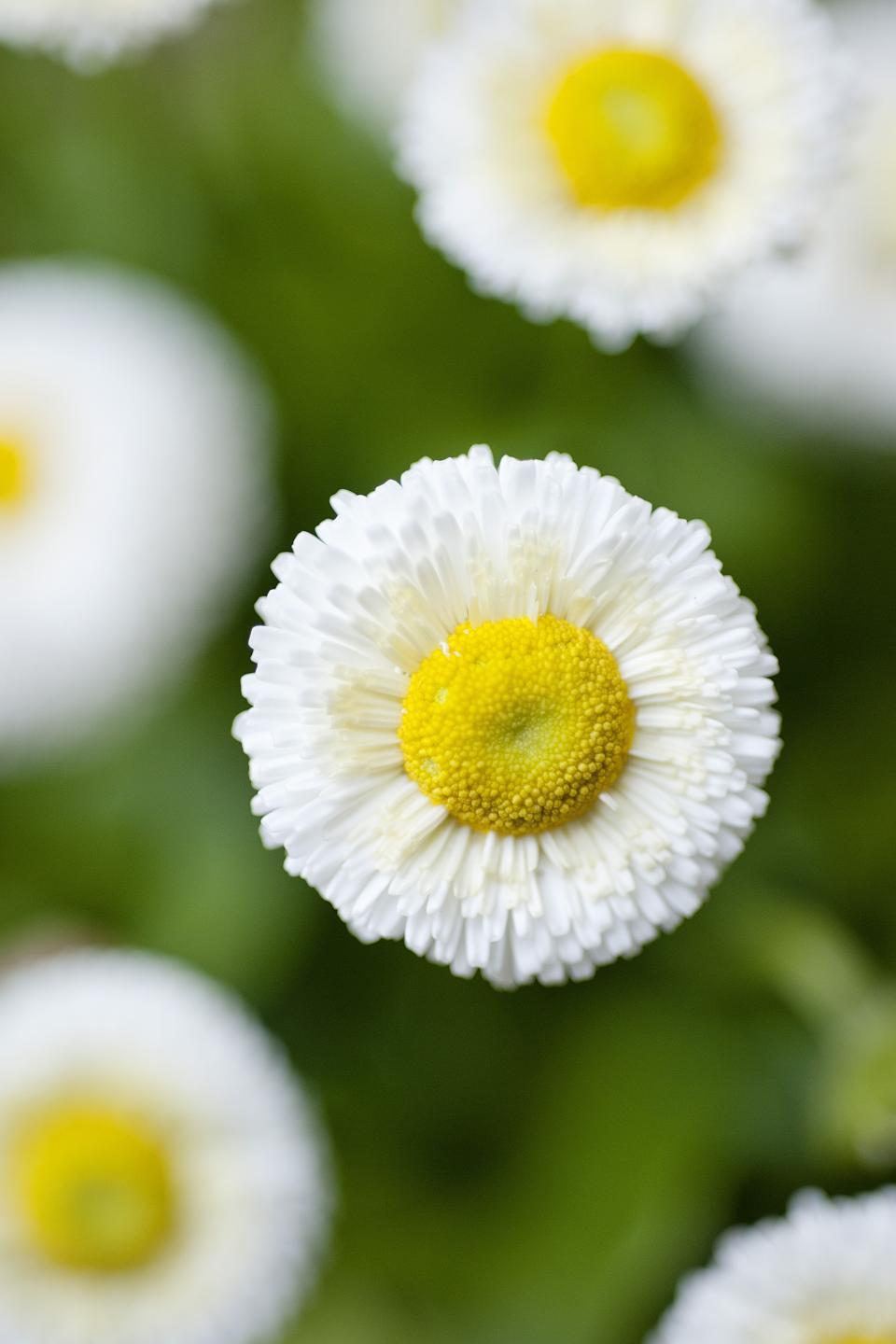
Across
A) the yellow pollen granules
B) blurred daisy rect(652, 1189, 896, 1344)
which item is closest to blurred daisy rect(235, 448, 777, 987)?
the yellow pollen granules

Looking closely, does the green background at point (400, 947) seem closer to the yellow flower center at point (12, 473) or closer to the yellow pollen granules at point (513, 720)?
the yellow flower center at point (12, 473)

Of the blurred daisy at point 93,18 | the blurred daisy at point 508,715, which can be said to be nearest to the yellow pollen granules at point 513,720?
the blurred daisy at point 508,715

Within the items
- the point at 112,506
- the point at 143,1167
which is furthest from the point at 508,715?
the point at 112,506

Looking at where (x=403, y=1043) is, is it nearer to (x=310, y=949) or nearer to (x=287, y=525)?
(x=310, y=949)

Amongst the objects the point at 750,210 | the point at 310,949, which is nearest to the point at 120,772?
the point at 310,949

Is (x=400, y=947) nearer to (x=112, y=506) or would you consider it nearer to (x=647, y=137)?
(x=112, y=506)

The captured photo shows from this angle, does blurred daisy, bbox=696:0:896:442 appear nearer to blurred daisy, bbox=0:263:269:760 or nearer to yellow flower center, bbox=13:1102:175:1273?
blurred daisy, bbox=0:263:269:760
